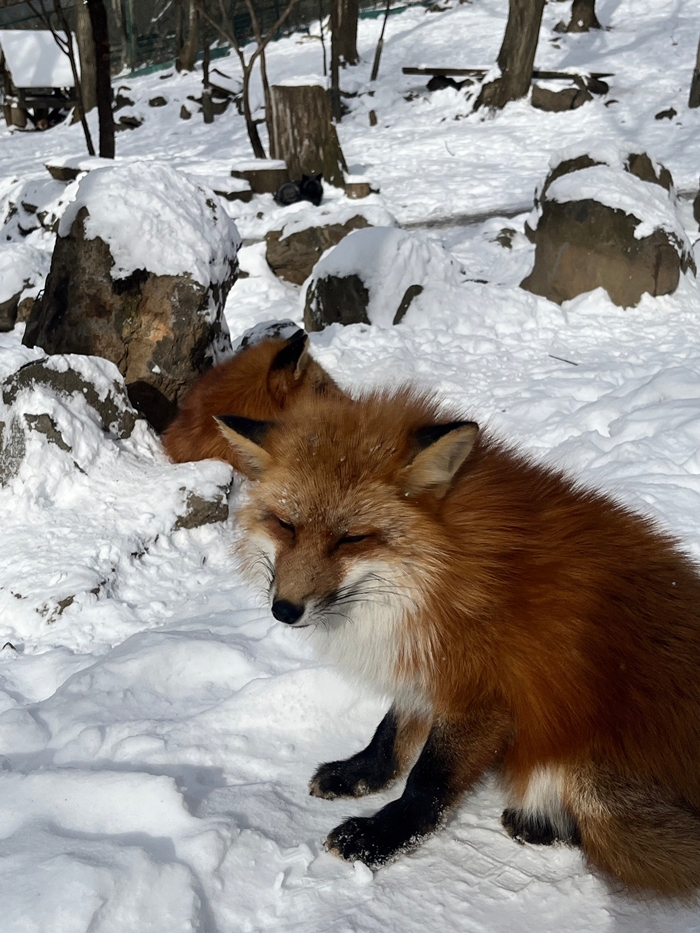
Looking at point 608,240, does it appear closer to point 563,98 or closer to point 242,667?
point 242,667

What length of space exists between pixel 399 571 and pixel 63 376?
10.3 ft

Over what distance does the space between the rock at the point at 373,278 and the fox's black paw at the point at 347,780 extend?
5.34 metres

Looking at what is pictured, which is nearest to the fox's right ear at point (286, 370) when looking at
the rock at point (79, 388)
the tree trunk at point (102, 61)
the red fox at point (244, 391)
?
the red fox at point (244, 391)

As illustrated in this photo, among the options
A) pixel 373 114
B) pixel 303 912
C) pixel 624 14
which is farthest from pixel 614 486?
pixel 624 14

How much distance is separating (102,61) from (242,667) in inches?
416

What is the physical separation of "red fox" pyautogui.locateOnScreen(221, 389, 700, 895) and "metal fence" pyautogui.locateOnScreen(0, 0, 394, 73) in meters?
25.9

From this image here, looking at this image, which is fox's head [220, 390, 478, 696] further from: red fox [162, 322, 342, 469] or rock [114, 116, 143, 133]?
rock [114, 116, 143, 133]

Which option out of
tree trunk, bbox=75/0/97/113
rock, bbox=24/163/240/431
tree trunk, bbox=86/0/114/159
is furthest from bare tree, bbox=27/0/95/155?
rock, bbox=24/163/240/431

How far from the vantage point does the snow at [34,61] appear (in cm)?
1920

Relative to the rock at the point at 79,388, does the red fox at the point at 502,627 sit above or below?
above

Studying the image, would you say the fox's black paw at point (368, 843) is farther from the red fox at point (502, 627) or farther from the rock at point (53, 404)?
the rock at point (53, 404)

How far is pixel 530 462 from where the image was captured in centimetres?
196

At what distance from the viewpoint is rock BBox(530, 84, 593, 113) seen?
14.7 metres

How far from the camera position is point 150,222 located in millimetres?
4855
